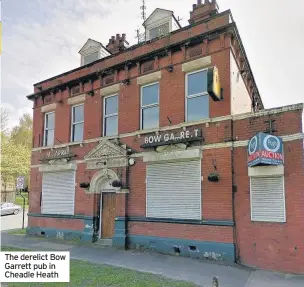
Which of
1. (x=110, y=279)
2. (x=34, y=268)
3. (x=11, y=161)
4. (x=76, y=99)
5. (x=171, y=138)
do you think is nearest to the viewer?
(x=34, y=268)

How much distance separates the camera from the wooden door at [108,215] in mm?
13976

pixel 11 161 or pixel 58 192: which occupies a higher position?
pixel 11 161

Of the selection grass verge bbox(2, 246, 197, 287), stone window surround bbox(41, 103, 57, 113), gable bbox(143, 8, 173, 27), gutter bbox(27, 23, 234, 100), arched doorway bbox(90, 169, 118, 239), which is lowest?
grass verge bbox(2, 246, 197, 287)

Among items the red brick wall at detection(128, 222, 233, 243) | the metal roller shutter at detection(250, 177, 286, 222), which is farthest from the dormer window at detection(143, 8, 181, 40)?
the red brick wall at detection(128, 222, 233, 243)

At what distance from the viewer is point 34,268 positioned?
7082mm

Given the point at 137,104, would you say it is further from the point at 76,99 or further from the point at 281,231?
the point at 281,231

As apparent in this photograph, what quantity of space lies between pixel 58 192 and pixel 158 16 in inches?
401

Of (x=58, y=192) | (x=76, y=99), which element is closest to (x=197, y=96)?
(x=76, y=99)

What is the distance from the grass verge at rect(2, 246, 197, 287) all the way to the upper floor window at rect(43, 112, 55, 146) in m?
9.36

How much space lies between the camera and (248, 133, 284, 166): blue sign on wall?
9.27 meters

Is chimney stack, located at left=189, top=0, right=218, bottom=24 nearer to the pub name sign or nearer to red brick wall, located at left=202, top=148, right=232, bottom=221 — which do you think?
the pub name sign

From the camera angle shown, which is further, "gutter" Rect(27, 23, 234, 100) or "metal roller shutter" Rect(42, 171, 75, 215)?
"metal roller shutter" Rect(42, 171, 75, 215)

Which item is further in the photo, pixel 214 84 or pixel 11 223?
pixel 11 223

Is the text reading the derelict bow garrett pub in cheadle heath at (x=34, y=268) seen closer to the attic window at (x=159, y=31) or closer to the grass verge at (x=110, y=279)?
the grass verge at (x=110, y=279)
